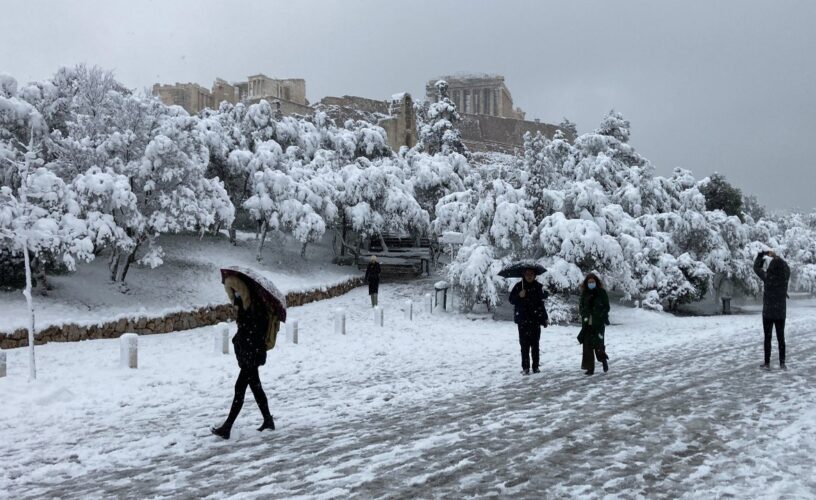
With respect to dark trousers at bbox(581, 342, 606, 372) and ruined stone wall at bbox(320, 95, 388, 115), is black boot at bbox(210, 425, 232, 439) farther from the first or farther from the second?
ruined stone wall at bbox(320, 95, 388, 115)

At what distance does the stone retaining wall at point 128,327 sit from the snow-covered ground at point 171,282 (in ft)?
0.65

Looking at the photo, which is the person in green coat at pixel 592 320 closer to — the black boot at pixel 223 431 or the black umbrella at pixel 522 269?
the black umbrella at pixel 522 269

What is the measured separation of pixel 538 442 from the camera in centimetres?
605

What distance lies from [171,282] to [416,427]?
674 inches

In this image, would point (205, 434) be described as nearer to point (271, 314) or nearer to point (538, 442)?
point (271, 314)

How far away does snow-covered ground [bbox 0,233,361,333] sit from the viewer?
1642 cm

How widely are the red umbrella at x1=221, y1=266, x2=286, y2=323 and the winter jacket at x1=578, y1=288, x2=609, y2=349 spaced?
18.9ft

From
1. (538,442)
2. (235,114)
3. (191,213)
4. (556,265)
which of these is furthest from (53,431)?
(235,114)

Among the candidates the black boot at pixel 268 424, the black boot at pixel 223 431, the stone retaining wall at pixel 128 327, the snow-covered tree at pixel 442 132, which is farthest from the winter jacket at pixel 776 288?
the snow-covered tree at pixel 442 132

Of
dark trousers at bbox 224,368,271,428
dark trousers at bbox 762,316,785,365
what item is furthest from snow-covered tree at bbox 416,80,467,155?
dark trousers at bbox 224,368,271,428

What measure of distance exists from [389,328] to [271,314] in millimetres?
12145

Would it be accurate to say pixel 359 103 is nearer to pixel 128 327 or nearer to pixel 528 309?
pixel 128 327

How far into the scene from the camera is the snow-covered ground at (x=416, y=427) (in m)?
4.93

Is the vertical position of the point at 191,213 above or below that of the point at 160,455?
above
